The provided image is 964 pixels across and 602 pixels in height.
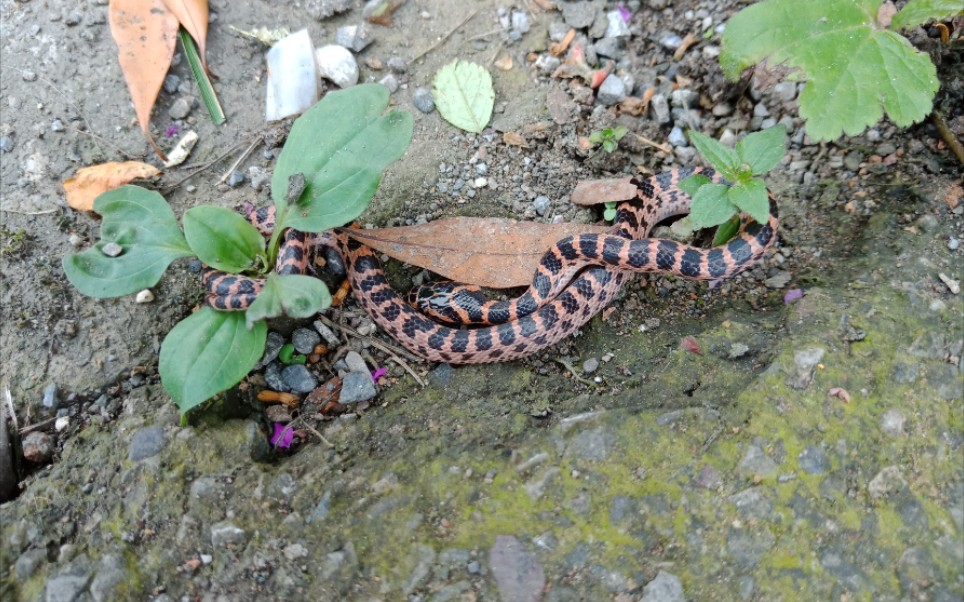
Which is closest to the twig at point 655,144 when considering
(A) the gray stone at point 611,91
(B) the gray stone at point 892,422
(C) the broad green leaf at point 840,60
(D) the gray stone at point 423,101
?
(A) the gray stone at point 611,91

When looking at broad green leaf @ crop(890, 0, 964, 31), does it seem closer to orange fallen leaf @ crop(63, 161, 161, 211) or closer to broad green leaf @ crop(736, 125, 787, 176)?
broad green leaf @ crop(736, 125, 787, 176)

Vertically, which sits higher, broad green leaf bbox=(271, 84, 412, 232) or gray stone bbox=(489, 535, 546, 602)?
broad green leaf bbox=(271, 84, 412, 232)

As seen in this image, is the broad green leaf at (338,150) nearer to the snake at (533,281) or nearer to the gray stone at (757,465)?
the snake at (533,281)

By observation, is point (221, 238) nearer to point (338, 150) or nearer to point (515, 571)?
point (338, 150)

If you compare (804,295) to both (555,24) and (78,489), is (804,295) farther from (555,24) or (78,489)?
(78,489)

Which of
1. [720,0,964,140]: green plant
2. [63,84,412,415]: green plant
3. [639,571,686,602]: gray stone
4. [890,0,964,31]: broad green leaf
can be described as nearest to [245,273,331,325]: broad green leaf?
[63,84,412,415]: green plant

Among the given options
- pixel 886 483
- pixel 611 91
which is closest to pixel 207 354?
pixel 886 483
